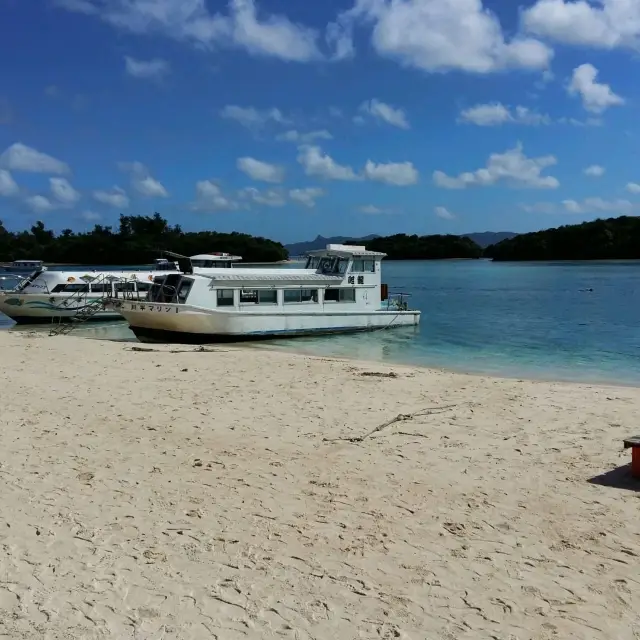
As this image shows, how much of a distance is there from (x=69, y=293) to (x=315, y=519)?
29.5 m

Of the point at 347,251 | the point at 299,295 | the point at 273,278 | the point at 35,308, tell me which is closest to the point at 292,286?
the point at 299,295

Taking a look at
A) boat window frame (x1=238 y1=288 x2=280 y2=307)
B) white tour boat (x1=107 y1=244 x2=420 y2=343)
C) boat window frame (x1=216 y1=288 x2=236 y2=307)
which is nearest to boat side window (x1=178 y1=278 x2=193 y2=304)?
white tour boat (x1=107 y1=244 x2=420 y2=343)

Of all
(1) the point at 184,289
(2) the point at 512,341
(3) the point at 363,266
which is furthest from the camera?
(3) the point at 363,266

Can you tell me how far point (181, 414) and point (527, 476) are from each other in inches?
227

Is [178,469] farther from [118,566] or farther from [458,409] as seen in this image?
[458,409]

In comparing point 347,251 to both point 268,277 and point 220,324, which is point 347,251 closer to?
point 268,277

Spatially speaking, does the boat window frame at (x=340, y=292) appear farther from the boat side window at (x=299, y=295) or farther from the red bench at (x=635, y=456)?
the red bench at (x=635, y=456)

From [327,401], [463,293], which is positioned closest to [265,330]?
[327,401]

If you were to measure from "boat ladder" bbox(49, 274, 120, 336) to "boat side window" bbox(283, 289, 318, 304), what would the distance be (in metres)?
9.31

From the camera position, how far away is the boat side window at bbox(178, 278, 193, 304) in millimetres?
24188

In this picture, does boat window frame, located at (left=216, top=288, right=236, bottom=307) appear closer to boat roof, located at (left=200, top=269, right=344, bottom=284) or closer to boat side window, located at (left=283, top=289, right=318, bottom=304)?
boat roof, located at (left=200, top=269, right=344, bottom=284)

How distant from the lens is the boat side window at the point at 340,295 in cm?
2772

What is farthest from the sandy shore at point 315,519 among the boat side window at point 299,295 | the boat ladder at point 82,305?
the boat ladder at point 82,305

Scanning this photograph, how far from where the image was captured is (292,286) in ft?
86.8
